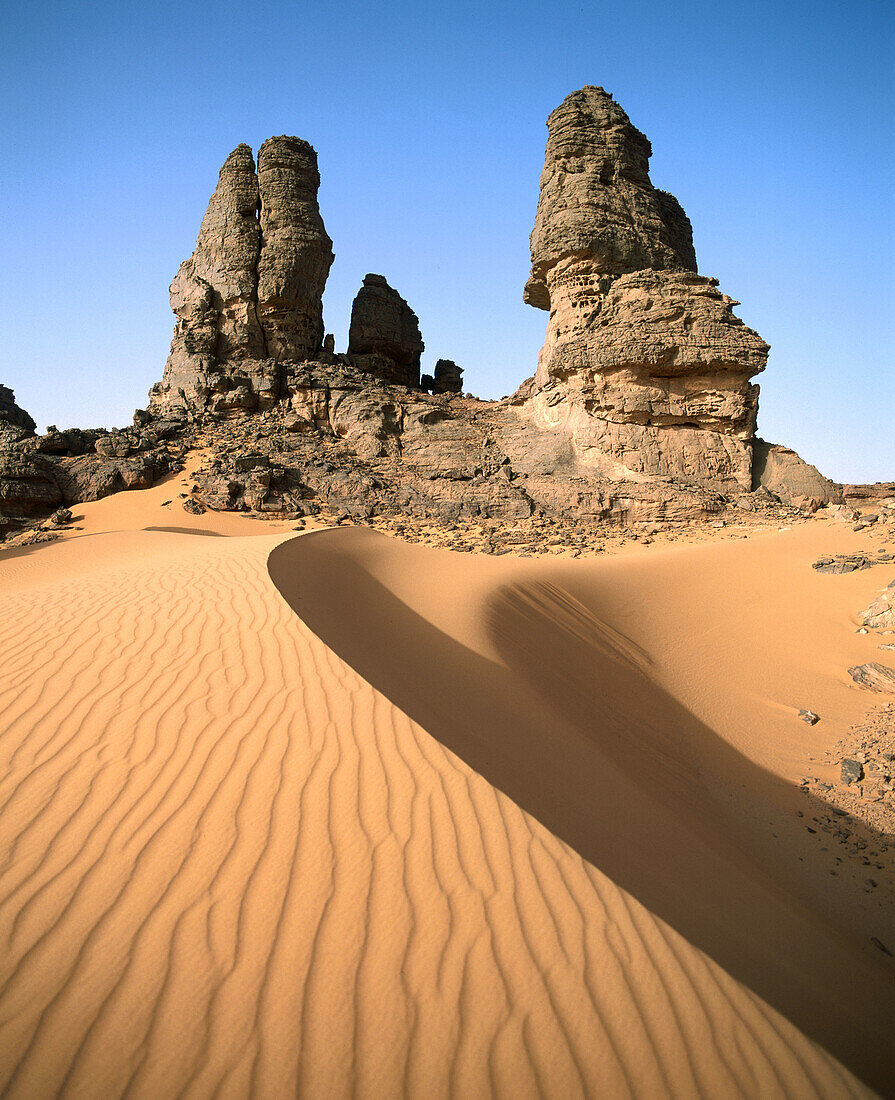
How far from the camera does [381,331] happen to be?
92.7ft

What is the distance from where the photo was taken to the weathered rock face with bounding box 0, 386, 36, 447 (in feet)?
61.4

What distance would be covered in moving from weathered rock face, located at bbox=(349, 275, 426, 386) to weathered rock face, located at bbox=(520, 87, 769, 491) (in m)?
10.0

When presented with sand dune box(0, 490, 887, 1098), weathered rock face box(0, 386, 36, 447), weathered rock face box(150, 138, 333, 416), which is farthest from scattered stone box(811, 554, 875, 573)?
weathered rock face box(0, 386, 36, 447)

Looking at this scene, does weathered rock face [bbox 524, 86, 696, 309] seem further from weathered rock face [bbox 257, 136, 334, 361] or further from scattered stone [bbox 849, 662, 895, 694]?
scattered stone [bbox 849, 662, 895, 694]

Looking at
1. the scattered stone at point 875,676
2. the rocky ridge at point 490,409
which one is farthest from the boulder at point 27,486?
the scattered stone at point 875,676

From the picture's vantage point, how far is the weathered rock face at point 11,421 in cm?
1872

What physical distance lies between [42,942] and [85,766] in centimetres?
105

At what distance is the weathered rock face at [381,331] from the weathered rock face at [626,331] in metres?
10.0

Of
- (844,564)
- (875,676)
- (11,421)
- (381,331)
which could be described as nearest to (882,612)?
(875,676)

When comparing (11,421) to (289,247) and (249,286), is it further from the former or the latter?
(289,247)

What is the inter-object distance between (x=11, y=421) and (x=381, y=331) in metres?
16.4

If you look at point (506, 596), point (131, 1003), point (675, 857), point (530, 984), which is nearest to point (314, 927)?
point (131, 1003)

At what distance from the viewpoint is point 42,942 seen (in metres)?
1.97

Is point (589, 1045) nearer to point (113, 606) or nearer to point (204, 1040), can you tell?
point (204, 1040)
